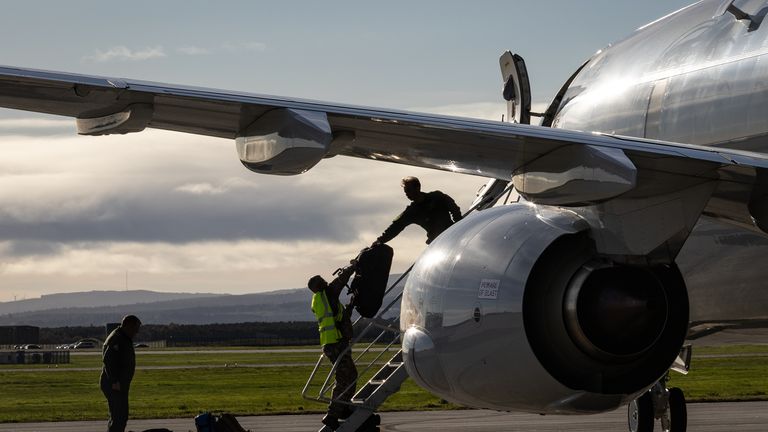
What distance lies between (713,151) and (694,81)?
2.50 m

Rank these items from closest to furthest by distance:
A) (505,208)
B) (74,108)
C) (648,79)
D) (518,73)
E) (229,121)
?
1. (74,108)
2. (229,121)
3. (505,208)
4. (648,79)
5. (518,73)

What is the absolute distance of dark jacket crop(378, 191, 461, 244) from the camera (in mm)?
14906

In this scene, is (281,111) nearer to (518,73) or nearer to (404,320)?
(404,320)

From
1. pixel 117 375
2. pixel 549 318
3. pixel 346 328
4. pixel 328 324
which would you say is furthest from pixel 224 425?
pixel 549 318

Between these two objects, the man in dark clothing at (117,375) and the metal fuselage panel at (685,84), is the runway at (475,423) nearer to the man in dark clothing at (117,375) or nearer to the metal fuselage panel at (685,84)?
the man in dark clothing at (117,375)

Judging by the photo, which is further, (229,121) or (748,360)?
(748,360)

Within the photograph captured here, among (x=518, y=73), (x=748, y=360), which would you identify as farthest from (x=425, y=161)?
(x=748, y=360)

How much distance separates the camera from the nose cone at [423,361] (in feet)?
31.5

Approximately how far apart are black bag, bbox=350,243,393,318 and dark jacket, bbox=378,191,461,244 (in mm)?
162

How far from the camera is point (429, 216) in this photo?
15062mm

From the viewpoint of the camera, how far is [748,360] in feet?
174

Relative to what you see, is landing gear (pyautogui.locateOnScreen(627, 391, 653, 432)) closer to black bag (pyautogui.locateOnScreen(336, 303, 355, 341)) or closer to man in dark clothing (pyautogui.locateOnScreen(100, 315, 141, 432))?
black bag (pyautogui.locateOnScreen(336, 303, 355, 341))

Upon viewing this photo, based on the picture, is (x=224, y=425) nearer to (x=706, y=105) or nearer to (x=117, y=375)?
(x=117, y=375)

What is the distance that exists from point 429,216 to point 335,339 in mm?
2522
